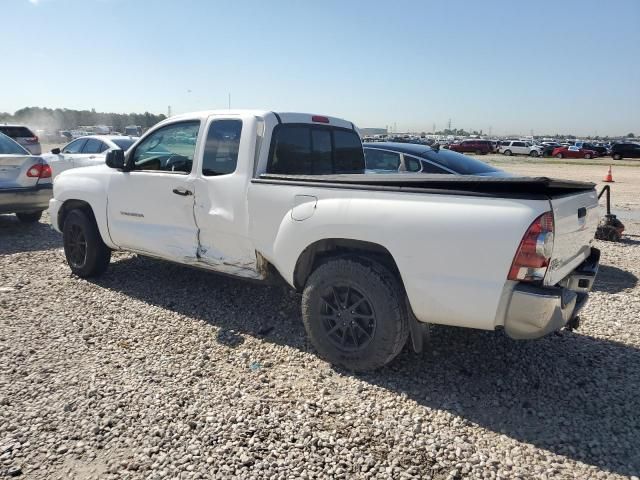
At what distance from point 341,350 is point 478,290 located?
3.90 feet

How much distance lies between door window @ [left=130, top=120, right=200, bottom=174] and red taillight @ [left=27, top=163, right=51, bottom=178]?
411cm

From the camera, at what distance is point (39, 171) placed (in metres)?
8.18

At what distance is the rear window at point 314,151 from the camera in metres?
4.30

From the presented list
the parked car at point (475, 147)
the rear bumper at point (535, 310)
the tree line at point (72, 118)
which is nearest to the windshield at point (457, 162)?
the rear bumper at point (535, 310)


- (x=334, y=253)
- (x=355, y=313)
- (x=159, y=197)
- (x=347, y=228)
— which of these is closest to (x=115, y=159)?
(x=159, y=197)

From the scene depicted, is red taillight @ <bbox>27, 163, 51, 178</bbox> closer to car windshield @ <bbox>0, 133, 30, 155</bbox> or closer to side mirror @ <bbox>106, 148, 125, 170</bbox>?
car windshield @ <bbox>0, 133, 30, 155</bbox>

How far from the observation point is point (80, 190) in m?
5.54

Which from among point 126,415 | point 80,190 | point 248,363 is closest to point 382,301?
point 248,363

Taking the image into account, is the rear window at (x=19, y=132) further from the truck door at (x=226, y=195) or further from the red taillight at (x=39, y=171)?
the truck door at (x=226, y=195)

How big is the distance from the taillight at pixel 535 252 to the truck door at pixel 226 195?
218 cm

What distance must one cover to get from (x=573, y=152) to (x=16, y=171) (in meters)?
49.1

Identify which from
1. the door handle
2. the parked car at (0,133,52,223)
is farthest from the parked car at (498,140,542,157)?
the door handle

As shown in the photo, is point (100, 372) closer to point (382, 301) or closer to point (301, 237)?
point (301, 237)

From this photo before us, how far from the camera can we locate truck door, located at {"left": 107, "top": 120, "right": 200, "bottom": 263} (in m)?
4.60
